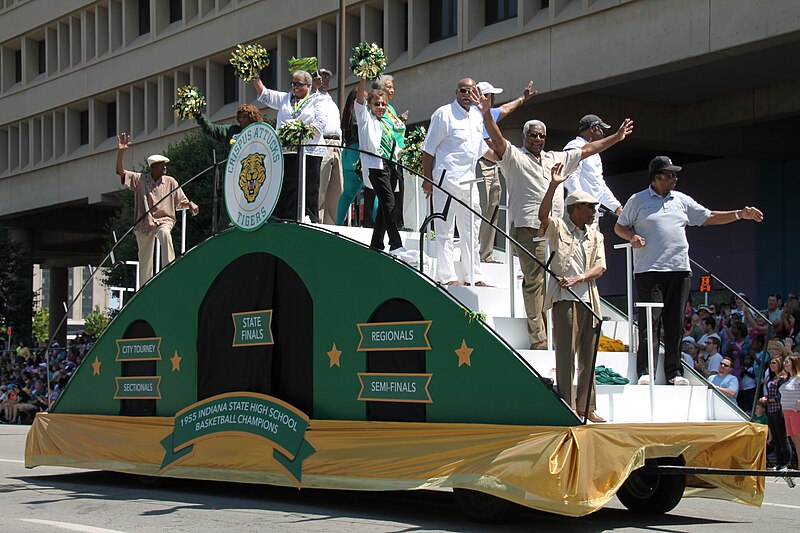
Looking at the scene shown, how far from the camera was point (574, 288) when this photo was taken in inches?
359

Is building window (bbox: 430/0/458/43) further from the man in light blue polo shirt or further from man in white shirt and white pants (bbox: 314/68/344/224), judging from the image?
the man in light blue polo shirt

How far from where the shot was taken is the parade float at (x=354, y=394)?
8.60 meters

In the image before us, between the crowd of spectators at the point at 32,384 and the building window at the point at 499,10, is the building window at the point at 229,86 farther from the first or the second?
the building window at the point at 499,10

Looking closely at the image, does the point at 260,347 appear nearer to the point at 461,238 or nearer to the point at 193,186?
the point at 461,238

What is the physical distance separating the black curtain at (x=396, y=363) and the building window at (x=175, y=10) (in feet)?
100

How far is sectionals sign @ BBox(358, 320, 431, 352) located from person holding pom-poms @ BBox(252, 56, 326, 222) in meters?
1.66

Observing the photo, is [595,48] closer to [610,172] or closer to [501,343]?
[610,172]

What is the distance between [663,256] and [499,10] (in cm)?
1743

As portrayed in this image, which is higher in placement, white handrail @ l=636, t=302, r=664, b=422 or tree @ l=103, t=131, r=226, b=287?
tree @ l=103, t=131, r=226, b=287

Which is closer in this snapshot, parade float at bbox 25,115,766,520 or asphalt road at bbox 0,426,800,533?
parade float at bbox 25,115,766,520

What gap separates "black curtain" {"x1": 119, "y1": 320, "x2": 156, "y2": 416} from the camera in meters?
12.4

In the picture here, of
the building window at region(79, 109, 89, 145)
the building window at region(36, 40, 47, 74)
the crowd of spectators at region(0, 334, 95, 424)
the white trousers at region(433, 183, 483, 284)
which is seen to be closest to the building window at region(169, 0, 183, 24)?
the building window at region(79, 109, 89, 145)

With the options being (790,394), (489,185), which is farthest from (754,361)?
(489,185)

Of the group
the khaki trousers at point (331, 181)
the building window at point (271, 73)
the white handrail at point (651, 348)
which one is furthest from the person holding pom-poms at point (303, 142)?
the building window at point (271, 73)
